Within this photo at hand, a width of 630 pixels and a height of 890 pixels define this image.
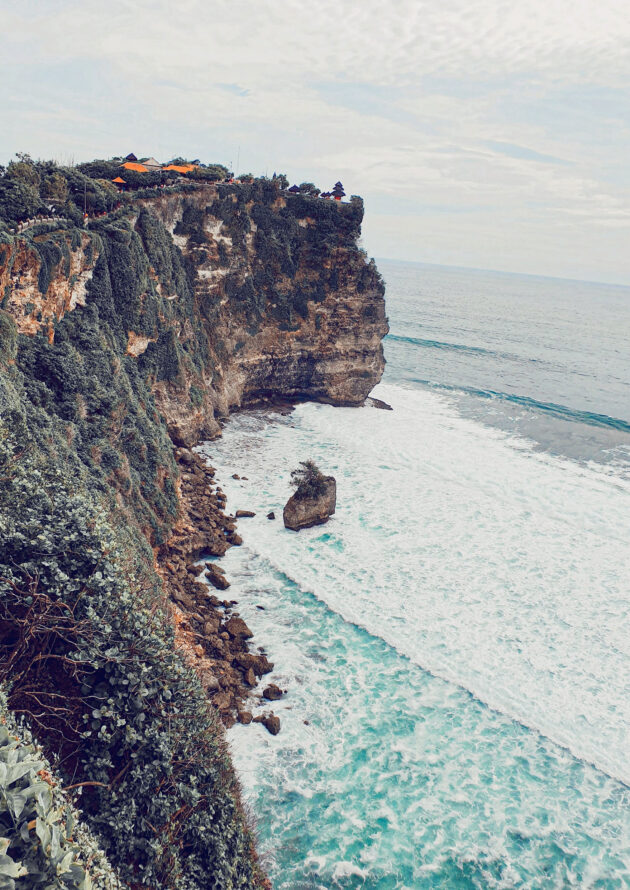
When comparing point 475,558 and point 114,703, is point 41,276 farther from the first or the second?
point 475,558

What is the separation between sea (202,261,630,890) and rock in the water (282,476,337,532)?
2.73ft

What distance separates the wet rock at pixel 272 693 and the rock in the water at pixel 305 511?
35.6 feet

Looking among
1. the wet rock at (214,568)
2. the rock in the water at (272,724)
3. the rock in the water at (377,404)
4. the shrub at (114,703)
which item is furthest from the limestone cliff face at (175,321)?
the rock in the water at (272,724)

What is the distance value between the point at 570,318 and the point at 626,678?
14301 cm

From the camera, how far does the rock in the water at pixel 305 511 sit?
2794 centimetres

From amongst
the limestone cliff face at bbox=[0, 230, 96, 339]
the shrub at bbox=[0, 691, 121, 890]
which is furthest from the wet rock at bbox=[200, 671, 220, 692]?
the limestone cliff face at bbox=[0, 230, 96, 339]

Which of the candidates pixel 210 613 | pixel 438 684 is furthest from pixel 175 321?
pixel 438 684

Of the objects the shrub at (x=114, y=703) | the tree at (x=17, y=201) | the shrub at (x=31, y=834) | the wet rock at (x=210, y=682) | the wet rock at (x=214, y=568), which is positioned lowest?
the wet rock at (x=214, y=568)

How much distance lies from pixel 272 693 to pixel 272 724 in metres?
1.25

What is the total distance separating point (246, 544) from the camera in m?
26.4

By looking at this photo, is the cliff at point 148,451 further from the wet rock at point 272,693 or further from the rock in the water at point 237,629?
the wet rock at point 272,693

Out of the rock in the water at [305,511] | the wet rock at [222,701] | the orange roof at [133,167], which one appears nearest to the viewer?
the wet rock at [222,701]

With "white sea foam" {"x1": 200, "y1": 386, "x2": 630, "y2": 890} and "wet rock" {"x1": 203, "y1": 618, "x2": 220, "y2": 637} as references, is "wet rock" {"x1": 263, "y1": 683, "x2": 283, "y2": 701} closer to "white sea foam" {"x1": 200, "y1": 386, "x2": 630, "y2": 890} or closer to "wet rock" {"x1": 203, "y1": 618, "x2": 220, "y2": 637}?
"white sea foam" {"x1": 200, "y1": 386, "x2": 630, "y2": 890}

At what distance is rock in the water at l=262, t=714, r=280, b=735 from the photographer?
16.5 meters
